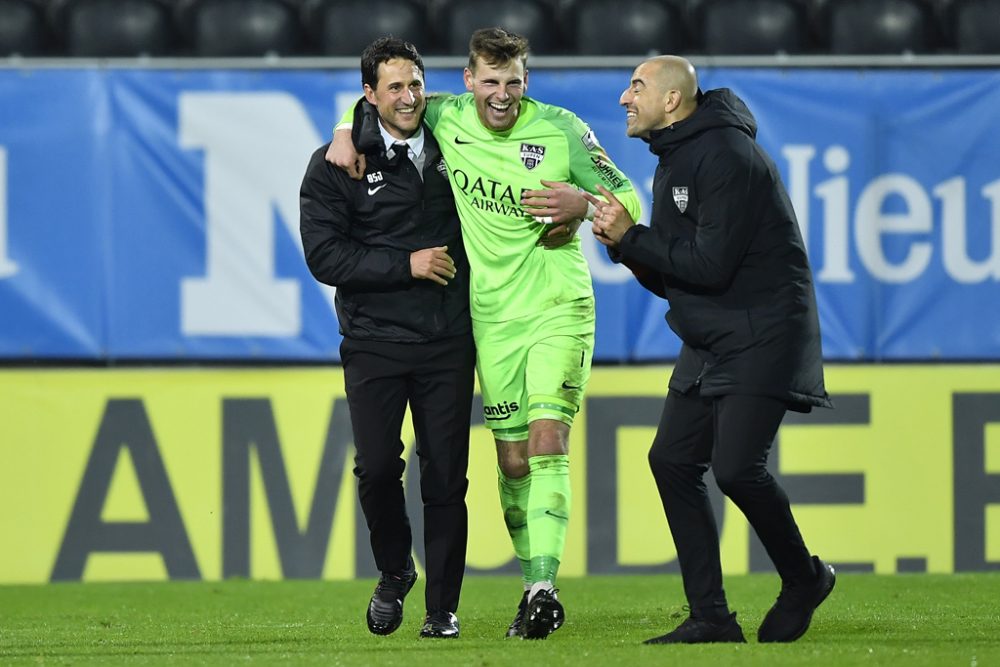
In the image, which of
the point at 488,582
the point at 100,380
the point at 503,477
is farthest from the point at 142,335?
the point at 503,477

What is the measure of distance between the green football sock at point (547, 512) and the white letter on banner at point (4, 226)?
4081 millimetres

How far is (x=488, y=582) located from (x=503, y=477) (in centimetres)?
260

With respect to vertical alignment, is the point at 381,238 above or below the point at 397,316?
above

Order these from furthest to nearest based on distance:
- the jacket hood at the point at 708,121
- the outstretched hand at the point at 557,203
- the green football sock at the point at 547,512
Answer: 1. the outstretched hand at the point at 557,203
2. the green football sock at the point at 547,512
3. the jacket hood at the point at 708,121

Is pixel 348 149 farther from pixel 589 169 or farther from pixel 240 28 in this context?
pixel 240 28

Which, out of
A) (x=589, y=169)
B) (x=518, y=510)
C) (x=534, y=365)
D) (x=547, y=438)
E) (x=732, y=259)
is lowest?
(x=518, y=510)

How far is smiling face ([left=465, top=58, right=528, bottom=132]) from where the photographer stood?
595cm

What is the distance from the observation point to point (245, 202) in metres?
9.01

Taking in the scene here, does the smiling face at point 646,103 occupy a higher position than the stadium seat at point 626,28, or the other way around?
the stadium seat at point 626,28

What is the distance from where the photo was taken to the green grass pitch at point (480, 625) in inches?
208

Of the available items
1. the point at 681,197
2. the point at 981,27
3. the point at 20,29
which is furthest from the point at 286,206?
the point at 981,27

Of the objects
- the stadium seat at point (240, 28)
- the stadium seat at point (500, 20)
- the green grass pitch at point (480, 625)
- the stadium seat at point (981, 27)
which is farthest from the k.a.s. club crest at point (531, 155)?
the stadium seat at point (981, 27)

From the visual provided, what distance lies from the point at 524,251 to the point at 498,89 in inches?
22.9

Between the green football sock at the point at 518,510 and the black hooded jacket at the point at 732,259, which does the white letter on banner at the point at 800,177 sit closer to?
the green football sock at the point at 518,510
